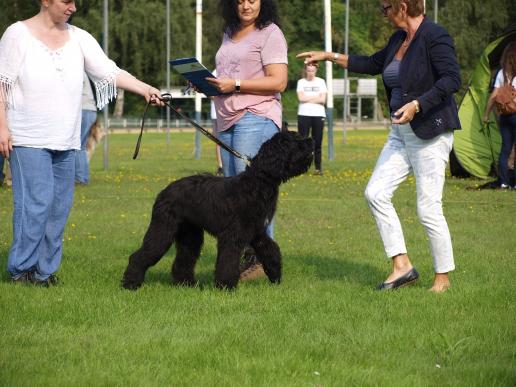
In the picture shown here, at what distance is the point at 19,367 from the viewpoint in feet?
16.3

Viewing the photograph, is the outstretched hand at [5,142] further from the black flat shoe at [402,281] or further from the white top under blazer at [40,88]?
the black flat shoe at [402,281]

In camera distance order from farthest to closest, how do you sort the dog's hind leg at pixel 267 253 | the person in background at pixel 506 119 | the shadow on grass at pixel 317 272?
the person in background at pixel 506 119, the shadow on grass at pixel 317 272, the dog's hind leg at pixel 267 253

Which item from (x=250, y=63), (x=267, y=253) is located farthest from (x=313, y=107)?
(x=267, y=253)

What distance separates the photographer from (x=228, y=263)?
722 centimetres

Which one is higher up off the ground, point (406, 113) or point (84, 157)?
point (406, 113)

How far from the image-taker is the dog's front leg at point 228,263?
23.7 feet

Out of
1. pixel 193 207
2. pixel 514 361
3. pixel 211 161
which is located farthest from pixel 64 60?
pixel 211 161

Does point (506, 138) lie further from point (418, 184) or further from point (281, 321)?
point (281, 321)

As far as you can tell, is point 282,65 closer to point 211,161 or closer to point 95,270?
point 95,270

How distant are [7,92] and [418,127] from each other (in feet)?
9.96

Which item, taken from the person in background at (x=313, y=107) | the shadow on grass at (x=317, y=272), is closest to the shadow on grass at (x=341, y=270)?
the shadow on grass at (x=317, y=272)

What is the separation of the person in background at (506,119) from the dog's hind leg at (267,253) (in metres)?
8.39

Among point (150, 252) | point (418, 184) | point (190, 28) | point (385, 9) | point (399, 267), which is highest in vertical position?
point (190, 28)

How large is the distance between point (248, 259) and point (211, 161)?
1573 centimetres
